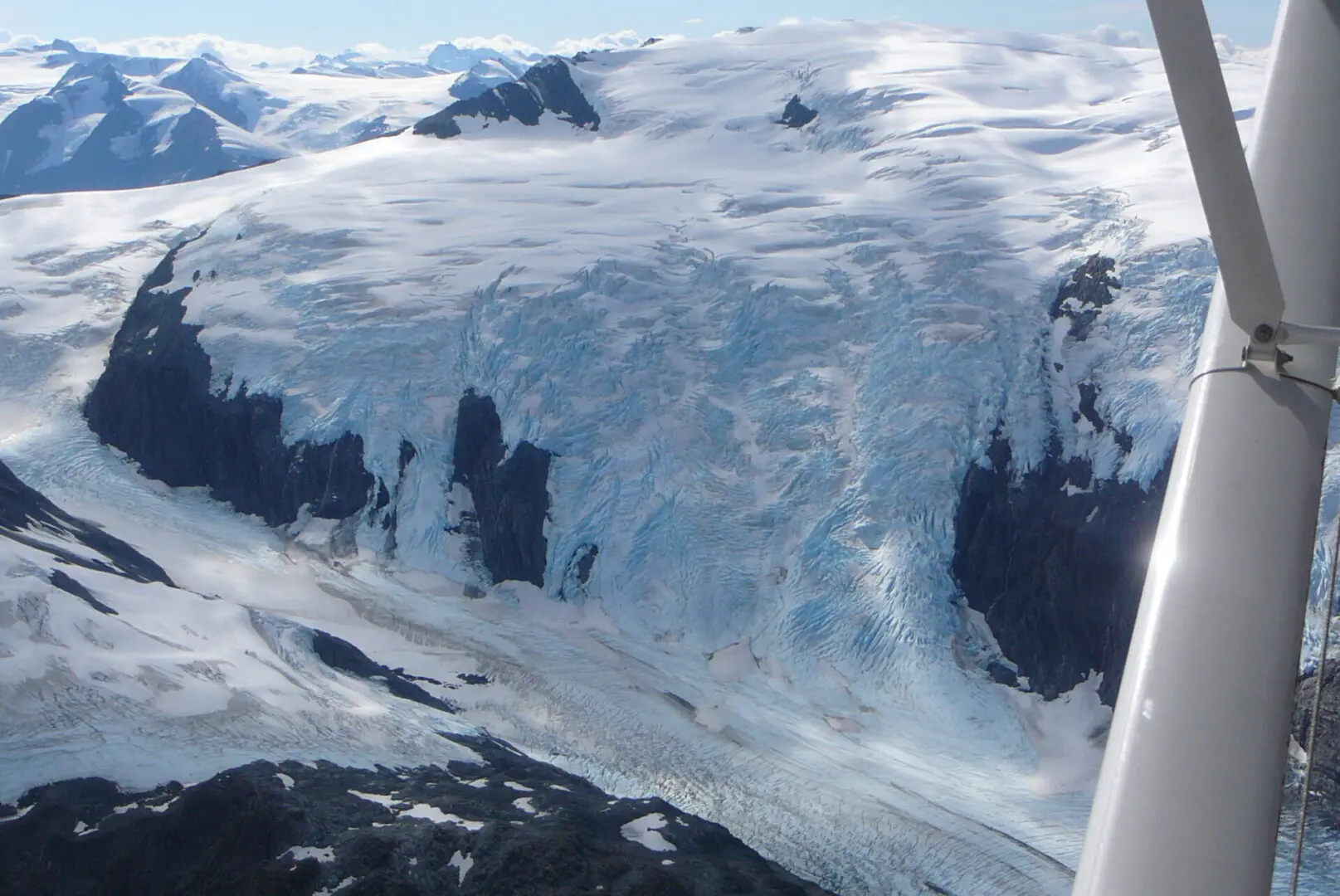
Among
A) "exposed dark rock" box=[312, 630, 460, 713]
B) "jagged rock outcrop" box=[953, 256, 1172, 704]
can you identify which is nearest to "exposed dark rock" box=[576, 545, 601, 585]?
"exposed dark rock" box=[312, 630, 460, 713]

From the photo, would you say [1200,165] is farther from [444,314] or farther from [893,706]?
[444,314]

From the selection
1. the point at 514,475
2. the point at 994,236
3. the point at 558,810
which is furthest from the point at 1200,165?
the point at 994,236

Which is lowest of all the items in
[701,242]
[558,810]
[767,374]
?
[558,810]

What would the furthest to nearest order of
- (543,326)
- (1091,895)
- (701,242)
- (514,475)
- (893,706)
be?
(701,242), (543,326), (514,475), (893,706), (1091,895)

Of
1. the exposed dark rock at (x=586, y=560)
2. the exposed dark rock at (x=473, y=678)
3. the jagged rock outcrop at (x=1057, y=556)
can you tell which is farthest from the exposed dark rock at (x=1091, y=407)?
the exposed dark rock at (x=473, y=678)

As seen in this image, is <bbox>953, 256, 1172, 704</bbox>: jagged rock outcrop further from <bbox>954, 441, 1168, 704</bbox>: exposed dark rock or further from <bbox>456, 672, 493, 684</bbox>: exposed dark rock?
<bbox>456, 672, 493, 684</bbox>: exposed dark rock

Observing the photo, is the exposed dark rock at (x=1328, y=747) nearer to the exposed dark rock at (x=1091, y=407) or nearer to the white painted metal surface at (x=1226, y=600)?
the exposed dark rock at (x=1091, y=407)

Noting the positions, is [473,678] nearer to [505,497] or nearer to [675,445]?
[505,497]

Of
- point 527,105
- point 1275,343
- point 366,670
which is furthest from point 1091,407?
point 527,105

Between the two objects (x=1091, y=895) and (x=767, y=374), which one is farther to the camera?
(x=767, y=374)
